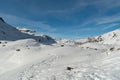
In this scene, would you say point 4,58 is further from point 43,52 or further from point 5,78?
point 5,78

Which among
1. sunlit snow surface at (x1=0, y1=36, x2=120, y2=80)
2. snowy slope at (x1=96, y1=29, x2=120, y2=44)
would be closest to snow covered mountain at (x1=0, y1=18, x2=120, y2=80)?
sunlit snow surface at (x1=0, y1=36, x2=120, y2=80)

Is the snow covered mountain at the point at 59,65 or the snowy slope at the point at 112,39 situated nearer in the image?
the snow covered mountain at the point at 59,65

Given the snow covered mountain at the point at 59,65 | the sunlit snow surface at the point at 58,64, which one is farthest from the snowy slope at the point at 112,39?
the sunlit snow surface at the point at 58,64

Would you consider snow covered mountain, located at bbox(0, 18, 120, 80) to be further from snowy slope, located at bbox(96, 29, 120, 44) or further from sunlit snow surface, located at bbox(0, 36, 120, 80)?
snowy slope, located at bbox(96, 29, 120, 44)

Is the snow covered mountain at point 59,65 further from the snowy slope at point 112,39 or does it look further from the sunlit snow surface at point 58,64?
the snowy slope at point 112,39

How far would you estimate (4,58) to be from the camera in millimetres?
23734

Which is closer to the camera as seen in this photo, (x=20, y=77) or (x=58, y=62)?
(x=20, y=77)

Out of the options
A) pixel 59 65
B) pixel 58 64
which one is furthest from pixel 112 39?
pixel 59 65

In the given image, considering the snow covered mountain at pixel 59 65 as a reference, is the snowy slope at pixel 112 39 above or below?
above

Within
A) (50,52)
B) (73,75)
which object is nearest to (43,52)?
(50,52)

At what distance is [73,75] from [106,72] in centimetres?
257

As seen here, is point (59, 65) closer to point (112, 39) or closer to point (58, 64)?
point (58, 64)

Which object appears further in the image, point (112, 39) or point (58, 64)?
point (112, 39)

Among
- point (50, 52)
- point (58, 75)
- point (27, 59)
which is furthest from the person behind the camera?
point (50, 52)
